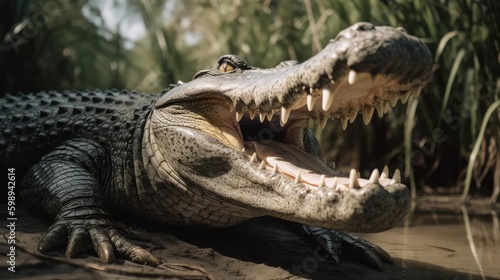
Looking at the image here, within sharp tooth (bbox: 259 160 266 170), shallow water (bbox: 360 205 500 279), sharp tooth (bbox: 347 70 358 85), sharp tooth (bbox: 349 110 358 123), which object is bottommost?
shallow water (bbox: 360 205 500 279)

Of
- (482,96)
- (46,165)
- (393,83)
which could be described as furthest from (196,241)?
(482,96)

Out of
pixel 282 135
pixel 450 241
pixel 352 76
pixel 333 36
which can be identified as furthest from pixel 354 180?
pixel 333 36

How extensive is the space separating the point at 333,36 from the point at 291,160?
15.0ft

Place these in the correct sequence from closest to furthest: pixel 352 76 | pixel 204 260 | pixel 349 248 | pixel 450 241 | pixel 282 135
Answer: pixel 352 76 → pixel 204 260 → pixel 282 135 → pixel 349 248 → pixel 450 241

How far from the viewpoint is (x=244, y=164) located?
2561 millimetres

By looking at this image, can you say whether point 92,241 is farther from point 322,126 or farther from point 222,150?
point 322,126

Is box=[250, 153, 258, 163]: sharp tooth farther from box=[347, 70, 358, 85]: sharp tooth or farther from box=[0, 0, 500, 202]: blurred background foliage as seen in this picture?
box=[0, 0, 500, 202]: blurred background foliage

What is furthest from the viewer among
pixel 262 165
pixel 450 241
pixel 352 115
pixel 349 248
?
pixel 450 241

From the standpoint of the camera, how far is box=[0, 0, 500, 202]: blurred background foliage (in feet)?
18.8

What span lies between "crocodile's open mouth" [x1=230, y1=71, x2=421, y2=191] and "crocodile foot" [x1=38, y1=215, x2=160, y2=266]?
29.0 inches

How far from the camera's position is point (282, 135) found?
10.1 feet

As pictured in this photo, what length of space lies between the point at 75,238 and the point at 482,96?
15.8 feet

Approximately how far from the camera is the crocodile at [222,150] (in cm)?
210

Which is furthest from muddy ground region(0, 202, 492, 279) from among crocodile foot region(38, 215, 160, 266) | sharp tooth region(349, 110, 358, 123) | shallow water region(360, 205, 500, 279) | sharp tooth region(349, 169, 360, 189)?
sharp tooth region(349, 110, 358, 123)
